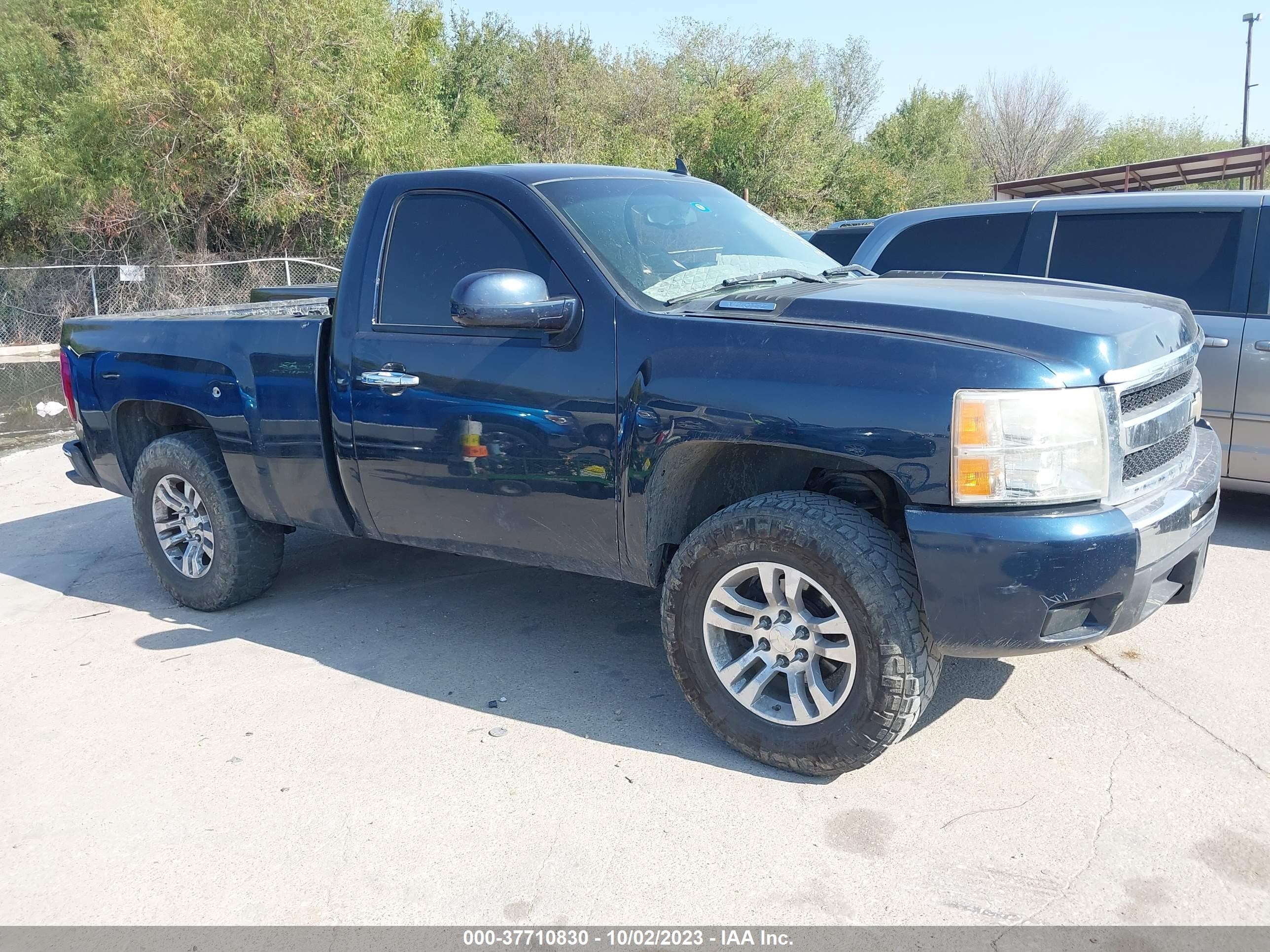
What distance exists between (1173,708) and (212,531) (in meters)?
4.34

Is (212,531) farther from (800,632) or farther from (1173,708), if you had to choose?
(1173,708)

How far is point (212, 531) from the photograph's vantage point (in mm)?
5059

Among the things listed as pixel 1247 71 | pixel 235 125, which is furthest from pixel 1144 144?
pixel 235 125

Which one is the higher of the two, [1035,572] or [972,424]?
[972,424]

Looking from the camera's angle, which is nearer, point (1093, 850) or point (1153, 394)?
point (1093, 850)

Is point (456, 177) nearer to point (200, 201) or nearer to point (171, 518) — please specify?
point (171, 518)

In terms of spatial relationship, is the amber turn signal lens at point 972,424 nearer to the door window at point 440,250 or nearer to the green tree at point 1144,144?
the door window at point 440,250

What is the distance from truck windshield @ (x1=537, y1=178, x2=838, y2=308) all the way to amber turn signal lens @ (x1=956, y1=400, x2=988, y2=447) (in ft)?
3.82

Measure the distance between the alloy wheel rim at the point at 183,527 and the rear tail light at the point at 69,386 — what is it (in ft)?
2.77

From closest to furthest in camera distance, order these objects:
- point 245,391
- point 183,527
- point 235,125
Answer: point 245,391
point 183,527
point 235,125

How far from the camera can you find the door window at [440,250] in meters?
3.98

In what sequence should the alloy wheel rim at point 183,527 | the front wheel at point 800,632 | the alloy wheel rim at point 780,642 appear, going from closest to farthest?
the front wheel at point 800,632 → the alloy wheel rim at point 780,642 → the alloy wheel rim at point 183,527

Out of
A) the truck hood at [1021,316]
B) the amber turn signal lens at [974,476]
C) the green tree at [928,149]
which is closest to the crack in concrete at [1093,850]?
the amber turn signal lens at [974,476]
